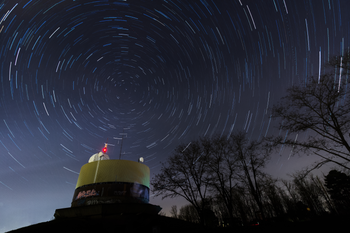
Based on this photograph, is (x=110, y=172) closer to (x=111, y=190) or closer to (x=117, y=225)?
(x=111, y=190)

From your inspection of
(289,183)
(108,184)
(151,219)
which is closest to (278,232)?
(151,219)

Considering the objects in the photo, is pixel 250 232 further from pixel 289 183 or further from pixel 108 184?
pixel 289 183

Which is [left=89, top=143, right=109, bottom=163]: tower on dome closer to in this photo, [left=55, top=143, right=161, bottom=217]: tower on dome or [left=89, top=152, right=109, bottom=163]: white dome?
[left=89, top=152, right=109, bottom=163]: white dome

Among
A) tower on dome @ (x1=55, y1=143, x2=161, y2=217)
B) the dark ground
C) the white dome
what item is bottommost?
the dark ground

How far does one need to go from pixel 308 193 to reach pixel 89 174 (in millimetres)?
66794

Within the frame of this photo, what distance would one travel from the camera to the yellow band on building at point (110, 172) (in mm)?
24672

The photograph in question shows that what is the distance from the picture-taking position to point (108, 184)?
23859 mm

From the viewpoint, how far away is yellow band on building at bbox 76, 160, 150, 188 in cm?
2467

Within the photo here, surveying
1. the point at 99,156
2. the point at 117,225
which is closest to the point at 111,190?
the point at 117,225

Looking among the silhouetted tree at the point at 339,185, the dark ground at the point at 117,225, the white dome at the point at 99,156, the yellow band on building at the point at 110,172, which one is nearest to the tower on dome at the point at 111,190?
the yellow band on building at the point at 110,172

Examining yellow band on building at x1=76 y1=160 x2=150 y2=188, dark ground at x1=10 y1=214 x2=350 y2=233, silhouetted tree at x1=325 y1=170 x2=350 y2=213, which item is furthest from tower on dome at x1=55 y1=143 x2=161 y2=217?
silhouetted tree at x1=325 y1=170 x2=350 y2=213

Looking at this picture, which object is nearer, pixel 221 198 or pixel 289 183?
pixel 221 198

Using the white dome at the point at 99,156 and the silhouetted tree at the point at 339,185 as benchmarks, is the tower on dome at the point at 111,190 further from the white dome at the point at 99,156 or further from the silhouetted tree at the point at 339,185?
the silhouetted tree at the point at 339,185

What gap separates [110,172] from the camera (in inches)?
989
